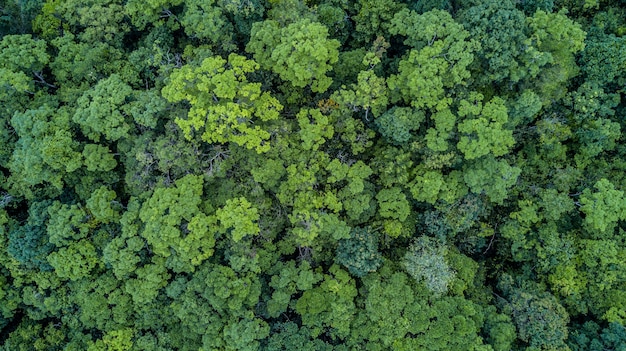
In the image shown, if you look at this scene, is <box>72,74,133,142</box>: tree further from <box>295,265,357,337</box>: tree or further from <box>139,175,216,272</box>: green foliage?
<box>295,265,357,337</box>: tree

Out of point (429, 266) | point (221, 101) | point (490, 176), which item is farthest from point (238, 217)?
point (490, 176)

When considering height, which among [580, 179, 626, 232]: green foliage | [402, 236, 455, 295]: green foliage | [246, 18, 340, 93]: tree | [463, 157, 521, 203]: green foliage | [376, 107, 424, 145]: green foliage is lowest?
[402, 236, 455, 295]: green foliage

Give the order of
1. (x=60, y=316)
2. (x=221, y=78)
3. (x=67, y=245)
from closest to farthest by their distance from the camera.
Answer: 1. (x=221, y=78)
2. (x=67, y=245)
3. (x=60, y=316)

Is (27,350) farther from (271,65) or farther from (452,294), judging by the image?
(452,294)

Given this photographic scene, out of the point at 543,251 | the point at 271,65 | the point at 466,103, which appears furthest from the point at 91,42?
the point at 543,251

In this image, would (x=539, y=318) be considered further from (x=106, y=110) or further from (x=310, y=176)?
(x=106, y=110)

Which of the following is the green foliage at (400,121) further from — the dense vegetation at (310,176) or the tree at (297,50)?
the tree at (297,50)

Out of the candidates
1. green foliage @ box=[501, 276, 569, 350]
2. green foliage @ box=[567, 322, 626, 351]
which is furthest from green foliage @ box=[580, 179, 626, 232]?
Answer: green foliage @ box=[567, 322, 626, 351]

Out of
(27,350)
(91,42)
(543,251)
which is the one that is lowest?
(27,350)
